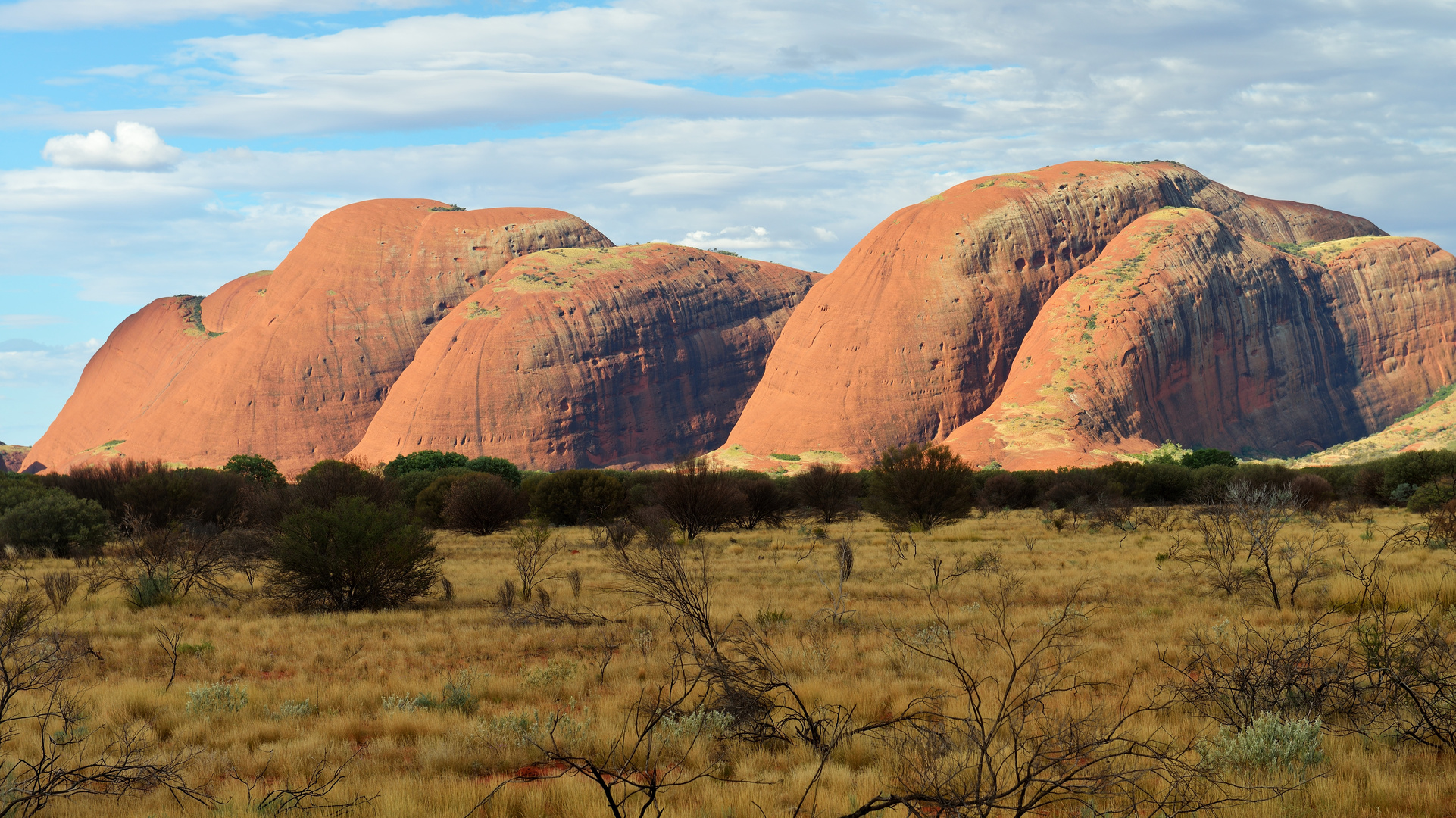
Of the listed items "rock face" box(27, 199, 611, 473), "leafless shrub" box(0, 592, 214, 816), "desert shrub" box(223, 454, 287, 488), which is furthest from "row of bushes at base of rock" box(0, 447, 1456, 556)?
"rock face" box(27, 199, 611, 473)

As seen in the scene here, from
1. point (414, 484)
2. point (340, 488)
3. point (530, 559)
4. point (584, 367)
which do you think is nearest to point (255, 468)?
point (414, 484)

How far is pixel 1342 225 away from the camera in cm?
10981

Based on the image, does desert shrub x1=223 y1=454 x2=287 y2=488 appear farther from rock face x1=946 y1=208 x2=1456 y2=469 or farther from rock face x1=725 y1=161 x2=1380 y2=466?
rock face x1=946 y1=208 x2=1456 y2=469

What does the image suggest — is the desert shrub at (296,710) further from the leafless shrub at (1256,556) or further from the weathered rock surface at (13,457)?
the weathered rock surface at (13,457)

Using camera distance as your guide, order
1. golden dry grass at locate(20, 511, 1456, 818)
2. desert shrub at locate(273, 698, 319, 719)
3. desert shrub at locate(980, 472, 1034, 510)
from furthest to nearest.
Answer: desert shrub at locate(980, 472, 1034, 510), desert shrub at locate(273, 698, 319, 719), golden dry grass at locate(20, 511, 1456, 818)

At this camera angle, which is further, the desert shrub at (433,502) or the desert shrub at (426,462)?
the desert shrub at (426,462)

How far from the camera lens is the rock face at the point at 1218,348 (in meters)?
80.1

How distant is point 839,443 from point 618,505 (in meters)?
55.1

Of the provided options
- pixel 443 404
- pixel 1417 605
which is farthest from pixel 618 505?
pixel 443 404

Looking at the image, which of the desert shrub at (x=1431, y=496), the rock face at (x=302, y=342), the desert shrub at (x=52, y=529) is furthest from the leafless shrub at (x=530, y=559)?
the rock face at (x=302, y=342)

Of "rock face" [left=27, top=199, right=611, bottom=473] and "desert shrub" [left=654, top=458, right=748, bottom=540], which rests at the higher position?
"rock face" [left=27, top=199, right=611, bottom=473]

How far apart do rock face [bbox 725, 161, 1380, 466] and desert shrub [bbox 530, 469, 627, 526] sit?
53295 millimetres

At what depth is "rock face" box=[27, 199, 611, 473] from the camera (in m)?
104

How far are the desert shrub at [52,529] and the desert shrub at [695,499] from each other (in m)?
15.5
